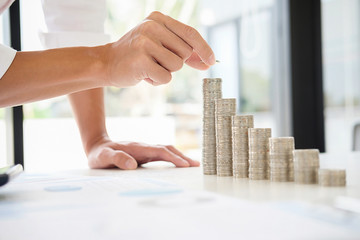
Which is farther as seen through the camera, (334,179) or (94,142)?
(94,142)

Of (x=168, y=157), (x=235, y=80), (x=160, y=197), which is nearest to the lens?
(x=160, y=197)

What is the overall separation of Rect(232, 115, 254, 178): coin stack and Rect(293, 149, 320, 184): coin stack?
155mm

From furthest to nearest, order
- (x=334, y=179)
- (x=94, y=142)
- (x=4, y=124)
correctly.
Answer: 1. (x=4, y=124)
2. (x=94, y=142)
3. (x=334, y=179)

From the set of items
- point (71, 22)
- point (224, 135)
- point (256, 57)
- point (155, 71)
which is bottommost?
point (224, 135)

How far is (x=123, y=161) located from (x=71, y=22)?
0.72m

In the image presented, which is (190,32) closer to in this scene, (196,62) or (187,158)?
(196,62)

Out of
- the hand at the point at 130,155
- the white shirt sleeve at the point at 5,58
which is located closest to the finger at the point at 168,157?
the hand at the point at 130,155

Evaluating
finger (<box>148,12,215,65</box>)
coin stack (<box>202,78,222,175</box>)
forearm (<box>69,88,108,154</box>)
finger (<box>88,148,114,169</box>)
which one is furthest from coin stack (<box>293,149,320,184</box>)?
forearm (<box>69,88,108,154</box>)

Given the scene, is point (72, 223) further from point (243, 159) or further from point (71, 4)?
point (71, 4)

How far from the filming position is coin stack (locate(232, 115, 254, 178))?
1.04 m

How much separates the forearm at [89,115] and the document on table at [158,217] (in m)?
0.74

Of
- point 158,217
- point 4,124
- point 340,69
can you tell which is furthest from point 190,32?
point 340,69

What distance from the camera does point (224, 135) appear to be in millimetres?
1100

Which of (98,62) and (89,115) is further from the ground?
(98,62)
